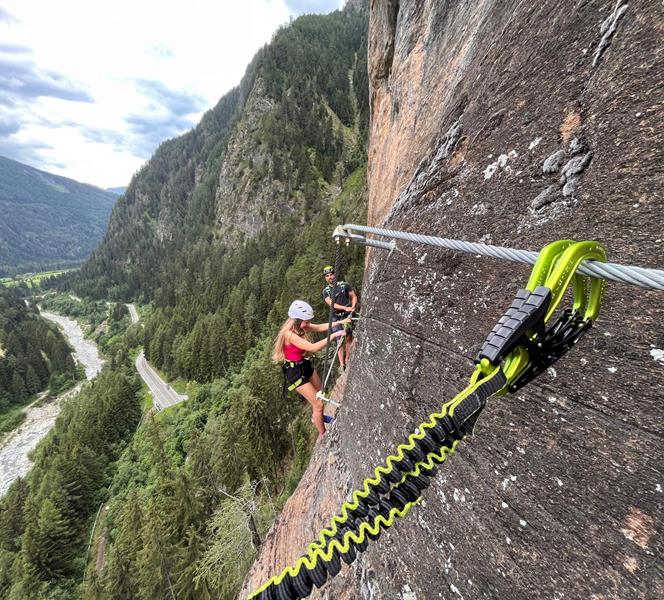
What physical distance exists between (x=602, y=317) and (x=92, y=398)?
69.4 meters

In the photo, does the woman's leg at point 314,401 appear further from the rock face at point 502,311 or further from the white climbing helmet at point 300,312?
the rock face at point 502,311

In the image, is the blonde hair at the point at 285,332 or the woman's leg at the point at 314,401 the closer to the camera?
the blonde hair at the point at 285,332

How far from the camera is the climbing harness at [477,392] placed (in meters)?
1.26

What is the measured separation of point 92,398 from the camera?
57.2 m

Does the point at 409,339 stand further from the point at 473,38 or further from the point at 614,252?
the point at 473,38

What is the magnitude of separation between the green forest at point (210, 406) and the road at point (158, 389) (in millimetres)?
2035

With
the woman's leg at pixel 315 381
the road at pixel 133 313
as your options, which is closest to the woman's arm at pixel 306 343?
the woman's leg at pixel 315 381

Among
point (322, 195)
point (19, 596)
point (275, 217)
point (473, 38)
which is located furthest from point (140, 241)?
point (473, 38)

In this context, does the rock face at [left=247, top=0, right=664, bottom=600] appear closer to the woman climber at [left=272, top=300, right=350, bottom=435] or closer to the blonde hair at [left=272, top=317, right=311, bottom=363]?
the woman climber at [left=272, top=300, right=350, bottom=435]

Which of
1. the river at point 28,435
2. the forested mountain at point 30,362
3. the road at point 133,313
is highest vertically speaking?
the road at point 133,313

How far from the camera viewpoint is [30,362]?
8900 cm

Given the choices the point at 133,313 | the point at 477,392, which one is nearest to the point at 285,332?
the point at 477,392

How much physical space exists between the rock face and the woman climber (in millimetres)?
1663

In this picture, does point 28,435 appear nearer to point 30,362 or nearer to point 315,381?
point 30,362
